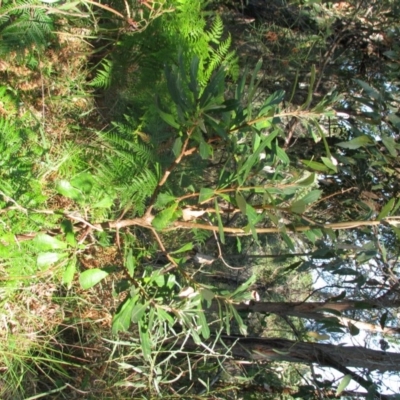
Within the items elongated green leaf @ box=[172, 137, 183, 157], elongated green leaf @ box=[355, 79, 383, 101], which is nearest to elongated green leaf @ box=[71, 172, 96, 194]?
elongated green leaf @ box=[172, 137, 183, 157]

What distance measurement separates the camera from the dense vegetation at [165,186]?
1444 millimetres

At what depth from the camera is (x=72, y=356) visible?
6.48ft

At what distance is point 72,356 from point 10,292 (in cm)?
39

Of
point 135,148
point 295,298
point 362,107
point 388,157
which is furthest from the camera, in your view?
point 295,298

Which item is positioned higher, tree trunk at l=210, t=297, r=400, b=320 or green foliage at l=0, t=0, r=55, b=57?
green foliage at l=0, t=0, r=55, b=57

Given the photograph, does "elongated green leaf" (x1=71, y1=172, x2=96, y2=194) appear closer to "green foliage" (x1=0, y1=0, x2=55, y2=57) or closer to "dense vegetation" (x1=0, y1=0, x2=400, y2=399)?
"dense vegetation" (x1=0, y1=0, x2=400, y2=399)

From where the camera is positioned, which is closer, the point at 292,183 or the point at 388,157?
the point at 292,183

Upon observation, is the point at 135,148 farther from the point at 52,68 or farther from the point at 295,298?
the point at 295,298

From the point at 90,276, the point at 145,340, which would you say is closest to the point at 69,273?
the point at 90,276

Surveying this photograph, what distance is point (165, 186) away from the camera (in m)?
1.65

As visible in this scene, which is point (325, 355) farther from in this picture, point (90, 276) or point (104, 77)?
point (104, 77)

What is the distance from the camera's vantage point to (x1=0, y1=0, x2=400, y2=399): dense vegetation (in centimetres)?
144

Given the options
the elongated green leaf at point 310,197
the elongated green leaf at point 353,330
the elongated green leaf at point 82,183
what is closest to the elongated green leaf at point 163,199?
the elongated green leaf at point 82,183

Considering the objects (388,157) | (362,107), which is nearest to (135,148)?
(388,157)
